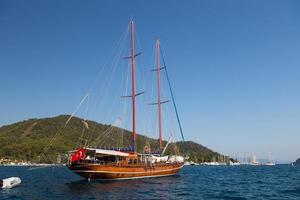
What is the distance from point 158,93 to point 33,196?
5134cm

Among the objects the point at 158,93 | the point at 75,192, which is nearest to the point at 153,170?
the point at 158,93

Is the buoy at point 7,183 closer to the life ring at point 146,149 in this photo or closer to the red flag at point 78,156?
the red flag at point 78,156

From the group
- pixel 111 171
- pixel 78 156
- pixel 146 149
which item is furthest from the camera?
pixel 146 149

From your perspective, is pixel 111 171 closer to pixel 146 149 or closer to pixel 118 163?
pixel 118 163

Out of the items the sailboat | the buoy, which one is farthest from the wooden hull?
the buoy

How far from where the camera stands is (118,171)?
2549 inches

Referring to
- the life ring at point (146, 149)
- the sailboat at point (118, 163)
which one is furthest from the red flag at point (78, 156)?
the life ring at point (146, 149)

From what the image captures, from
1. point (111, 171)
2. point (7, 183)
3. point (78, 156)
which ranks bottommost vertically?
point (7, 183)

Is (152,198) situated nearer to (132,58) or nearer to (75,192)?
(75,192)

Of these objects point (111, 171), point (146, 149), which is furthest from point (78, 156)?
point (146, 149)

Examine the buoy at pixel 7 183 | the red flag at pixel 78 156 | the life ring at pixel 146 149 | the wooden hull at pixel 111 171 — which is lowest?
the buoy at pixel 7 183

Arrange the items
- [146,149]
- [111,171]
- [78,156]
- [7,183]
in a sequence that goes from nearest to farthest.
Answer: [7,183] → [78,156] → [111,171] → [146,149]

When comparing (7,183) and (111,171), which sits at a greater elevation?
(111,171)

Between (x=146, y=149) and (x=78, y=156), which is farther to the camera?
(x=146, y=149)
